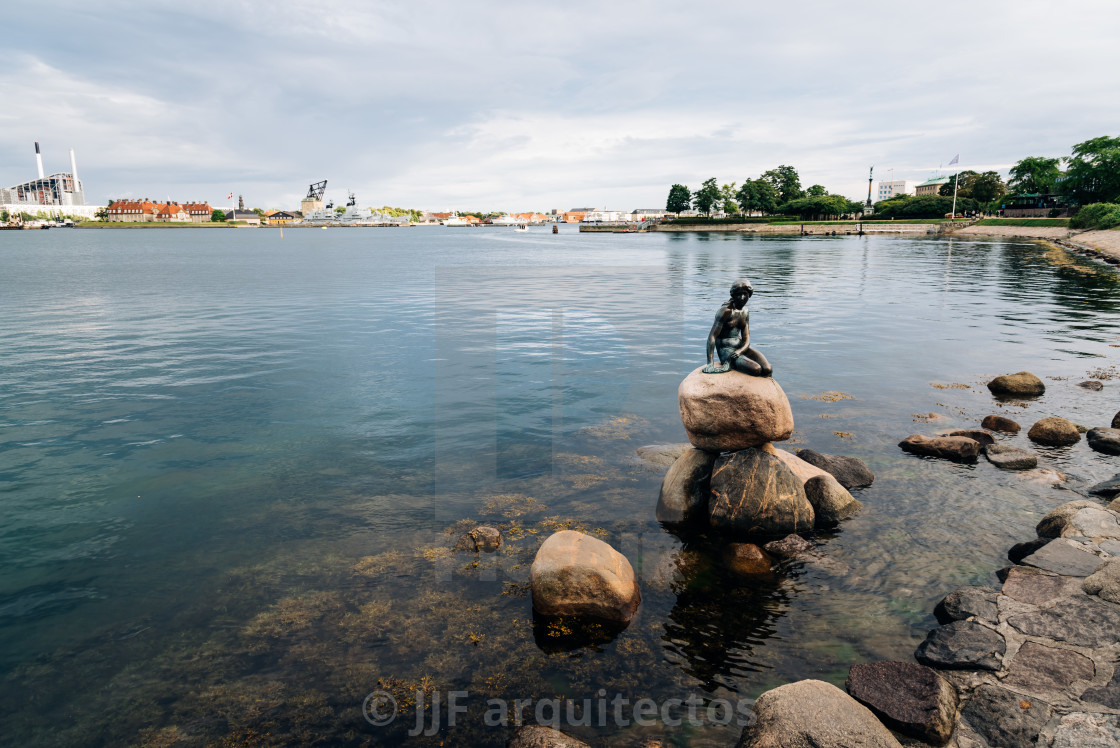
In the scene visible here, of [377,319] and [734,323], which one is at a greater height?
[734,323]

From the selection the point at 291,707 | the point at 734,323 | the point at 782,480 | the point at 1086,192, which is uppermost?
the point at 1086,192

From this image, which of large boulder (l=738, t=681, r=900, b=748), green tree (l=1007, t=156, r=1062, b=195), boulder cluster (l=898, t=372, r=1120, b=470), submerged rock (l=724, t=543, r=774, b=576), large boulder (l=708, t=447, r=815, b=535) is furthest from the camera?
green tree (l=1007, t=156, r=1062, b=195)

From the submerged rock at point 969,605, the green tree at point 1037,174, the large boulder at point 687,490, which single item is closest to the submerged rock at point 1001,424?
the submerged rock at point 969,605

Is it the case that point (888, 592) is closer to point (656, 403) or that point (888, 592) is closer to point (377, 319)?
point (656, 403)

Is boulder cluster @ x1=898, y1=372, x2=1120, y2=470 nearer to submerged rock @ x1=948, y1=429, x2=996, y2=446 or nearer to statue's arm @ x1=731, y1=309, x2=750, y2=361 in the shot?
submerged rock @ x1=948, y1=429, x2=996, y2=446

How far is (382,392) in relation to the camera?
22125 millimetres

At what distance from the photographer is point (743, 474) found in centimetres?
1176

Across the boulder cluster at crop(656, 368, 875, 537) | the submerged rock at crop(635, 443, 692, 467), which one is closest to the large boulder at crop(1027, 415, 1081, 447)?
the boulder cluster at crop(656, 368, 875, 537)

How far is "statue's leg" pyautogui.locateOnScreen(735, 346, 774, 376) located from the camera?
39.3ft

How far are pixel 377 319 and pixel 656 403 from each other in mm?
24654

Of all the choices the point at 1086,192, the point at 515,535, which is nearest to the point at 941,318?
the point at 515,535

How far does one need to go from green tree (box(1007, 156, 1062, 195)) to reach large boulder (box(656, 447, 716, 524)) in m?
174

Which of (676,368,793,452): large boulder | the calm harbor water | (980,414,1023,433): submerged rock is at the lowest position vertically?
the calm harbor water

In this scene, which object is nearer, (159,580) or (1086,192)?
(159,580)
